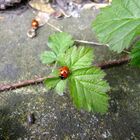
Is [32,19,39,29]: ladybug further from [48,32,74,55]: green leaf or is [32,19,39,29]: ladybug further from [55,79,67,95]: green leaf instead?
[55,79,67,95]: green leaf

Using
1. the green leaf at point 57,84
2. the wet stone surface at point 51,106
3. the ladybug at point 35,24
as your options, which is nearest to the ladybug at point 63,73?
the green leaf at point 57,84

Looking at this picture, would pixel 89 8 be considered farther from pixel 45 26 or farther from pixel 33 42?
pixel 33 42

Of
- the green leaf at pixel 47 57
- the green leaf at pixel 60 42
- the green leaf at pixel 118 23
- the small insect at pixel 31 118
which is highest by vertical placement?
the green leaf at pixel 118 23

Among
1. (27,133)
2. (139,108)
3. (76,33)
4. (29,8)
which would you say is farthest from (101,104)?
(29,8)

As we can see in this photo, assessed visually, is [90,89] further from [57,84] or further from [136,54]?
[136,54]

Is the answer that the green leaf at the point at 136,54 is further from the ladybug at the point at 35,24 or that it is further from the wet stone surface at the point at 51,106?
the ladybug at the point at 35,24

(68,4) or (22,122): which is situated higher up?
(68,4)
